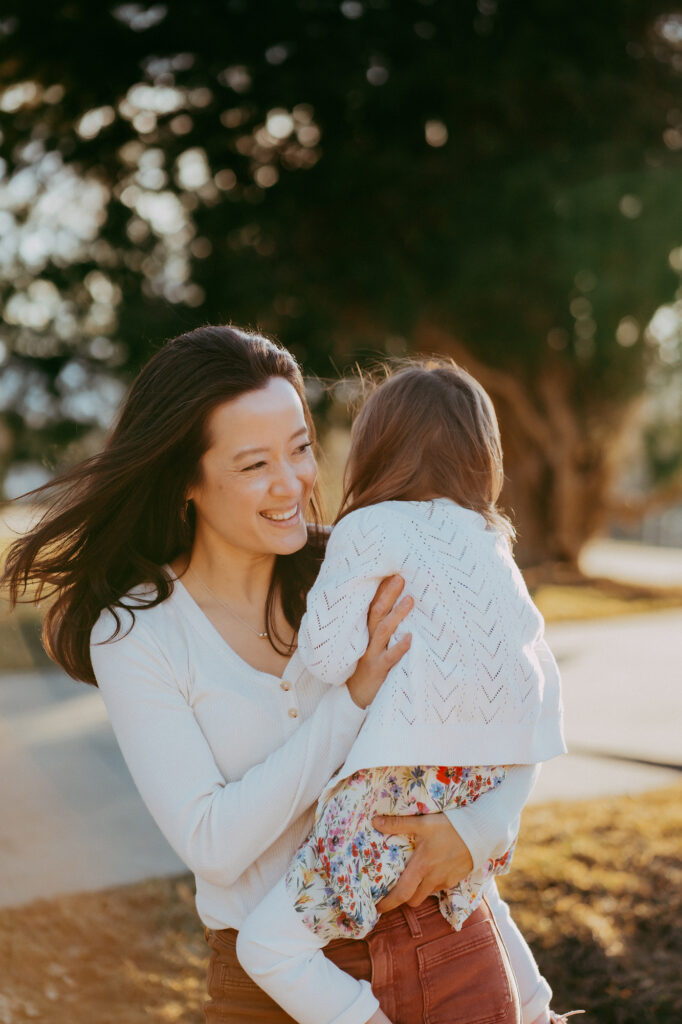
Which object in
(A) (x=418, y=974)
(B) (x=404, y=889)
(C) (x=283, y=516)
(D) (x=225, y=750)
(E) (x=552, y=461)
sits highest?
(C) (x=283, y=516)

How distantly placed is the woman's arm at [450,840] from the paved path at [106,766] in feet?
9.23

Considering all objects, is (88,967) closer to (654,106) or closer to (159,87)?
(159,87)

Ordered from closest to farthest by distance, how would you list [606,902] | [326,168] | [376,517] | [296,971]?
[296,971] < [376,517] < [606,902] < [326,168]

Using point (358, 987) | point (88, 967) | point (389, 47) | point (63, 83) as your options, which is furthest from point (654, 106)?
point (358, 987)

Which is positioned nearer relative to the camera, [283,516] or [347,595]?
[347,595]

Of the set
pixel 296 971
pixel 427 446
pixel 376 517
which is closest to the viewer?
pixel 296 971

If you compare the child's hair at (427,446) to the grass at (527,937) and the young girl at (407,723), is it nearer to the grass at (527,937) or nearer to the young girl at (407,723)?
the young girl at (407,723)

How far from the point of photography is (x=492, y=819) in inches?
67.8

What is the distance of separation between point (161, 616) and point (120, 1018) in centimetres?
196

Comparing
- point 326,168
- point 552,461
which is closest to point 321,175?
point 326,168

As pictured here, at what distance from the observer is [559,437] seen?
1650cm

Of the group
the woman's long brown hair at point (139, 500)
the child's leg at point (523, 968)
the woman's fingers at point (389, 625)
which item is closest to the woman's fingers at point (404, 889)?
the child's leg at point (523, 968)

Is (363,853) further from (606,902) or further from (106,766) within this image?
(106,766)

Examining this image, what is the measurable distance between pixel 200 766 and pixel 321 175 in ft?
36.6
